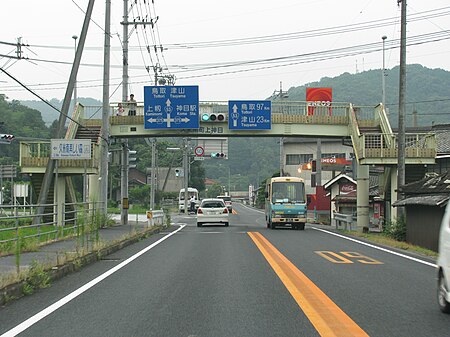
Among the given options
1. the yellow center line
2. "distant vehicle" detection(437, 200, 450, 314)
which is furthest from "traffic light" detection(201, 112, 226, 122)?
"distant vehicle" detection(437, 200, 450, 314)

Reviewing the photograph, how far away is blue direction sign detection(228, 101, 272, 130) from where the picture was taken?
3575 centimetres

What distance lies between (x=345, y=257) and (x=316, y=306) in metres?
8.21

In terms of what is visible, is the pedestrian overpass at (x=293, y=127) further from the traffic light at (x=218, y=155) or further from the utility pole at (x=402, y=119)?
the traffic light at (x=218, y=155)

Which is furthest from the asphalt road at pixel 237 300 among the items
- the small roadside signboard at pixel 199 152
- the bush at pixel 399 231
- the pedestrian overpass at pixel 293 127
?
the small roadside signboard at pixel 199 152

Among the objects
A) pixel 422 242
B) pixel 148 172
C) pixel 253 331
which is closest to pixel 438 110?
pixel 148 172

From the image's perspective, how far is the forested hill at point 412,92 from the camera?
278 feet

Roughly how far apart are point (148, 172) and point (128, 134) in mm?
72654

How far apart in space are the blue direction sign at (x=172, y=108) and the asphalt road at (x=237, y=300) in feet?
68.4

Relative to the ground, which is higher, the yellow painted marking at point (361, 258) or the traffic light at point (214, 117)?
the traffic light at point (214, 117)

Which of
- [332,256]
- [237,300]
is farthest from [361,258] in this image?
[237,300]

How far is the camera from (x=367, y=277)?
38.8 ft

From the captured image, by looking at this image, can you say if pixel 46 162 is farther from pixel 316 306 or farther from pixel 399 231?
pixel 316 306

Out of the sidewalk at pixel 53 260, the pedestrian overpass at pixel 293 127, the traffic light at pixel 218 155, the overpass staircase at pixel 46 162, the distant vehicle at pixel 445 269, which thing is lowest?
the sidewalk at pixel 53 260

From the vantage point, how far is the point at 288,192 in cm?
3256
